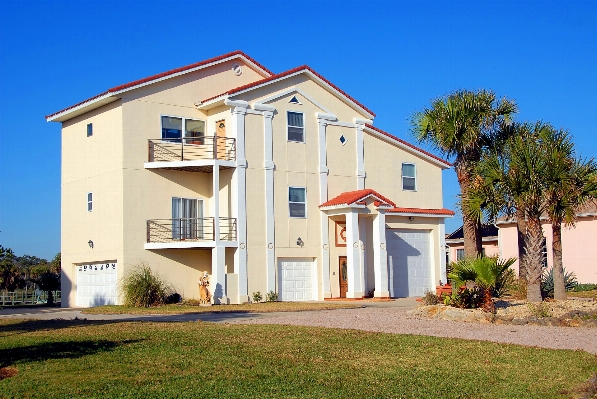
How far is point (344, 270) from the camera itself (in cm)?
3284

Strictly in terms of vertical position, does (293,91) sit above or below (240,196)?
above

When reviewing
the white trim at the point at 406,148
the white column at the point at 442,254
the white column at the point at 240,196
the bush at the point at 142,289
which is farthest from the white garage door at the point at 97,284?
the white column at the point at 442,254

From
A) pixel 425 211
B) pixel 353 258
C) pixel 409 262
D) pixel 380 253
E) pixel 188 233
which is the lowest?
pixel 409 262

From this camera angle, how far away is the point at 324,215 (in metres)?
32.4

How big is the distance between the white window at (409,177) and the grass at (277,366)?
20462 millimetres

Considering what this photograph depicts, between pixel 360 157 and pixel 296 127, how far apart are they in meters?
3.72

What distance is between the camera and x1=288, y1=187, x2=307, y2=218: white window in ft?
104

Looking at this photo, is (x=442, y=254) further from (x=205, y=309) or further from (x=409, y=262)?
(x=205, y=309)

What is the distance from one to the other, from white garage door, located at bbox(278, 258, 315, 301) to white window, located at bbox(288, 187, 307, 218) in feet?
6.50

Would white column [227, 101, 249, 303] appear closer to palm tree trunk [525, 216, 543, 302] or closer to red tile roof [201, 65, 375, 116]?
red tile roof [201, 65, 375, 116]

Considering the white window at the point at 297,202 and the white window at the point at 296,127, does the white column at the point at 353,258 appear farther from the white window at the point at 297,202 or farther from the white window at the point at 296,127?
the white window at the point at 296,127

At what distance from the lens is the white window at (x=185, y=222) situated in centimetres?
3017

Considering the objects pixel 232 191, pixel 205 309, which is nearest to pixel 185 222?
pixel 232 191

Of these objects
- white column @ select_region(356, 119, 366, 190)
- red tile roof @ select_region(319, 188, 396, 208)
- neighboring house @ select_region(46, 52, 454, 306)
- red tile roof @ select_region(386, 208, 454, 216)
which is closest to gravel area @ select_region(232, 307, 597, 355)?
neighboring house @ select_region(46, 52, 454, 306)
